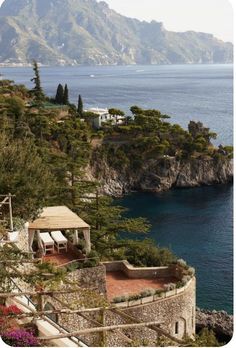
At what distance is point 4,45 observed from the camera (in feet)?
650

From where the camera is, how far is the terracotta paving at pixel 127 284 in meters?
12.4

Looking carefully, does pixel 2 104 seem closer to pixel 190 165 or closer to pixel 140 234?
pixel 140 234

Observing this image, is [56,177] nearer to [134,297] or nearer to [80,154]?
[134,297]

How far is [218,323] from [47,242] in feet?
27.0

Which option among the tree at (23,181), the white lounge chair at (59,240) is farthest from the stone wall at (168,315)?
the tree at (23,181)

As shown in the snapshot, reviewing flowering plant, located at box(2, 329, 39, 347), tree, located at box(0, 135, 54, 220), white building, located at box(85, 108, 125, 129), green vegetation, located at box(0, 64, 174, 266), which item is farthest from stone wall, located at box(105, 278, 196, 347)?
white building, located at box(85, 108, 125, 129)

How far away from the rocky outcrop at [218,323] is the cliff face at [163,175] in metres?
21.1

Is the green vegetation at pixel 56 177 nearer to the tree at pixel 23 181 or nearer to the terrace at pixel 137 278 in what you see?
the tree at pixel 23 181

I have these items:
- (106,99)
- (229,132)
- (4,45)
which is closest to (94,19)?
(4,45)

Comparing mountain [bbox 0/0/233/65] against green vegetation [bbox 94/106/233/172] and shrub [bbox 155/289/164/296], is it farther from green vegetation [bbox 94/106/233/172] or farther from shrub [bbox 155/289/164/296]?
shrub [bbox 155/289/164/296]

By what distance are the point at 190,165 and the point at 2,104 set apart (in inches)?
674

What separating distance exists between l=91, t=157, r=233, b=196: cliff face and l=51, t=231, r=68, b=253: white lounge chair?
82.8 feet

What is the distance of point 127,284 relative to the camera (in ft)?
42.8

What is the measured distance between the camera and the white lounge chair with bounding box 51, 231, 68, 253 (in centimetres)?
1251
